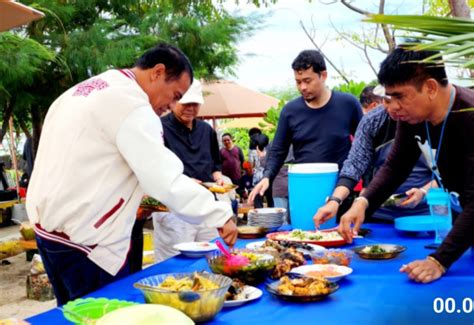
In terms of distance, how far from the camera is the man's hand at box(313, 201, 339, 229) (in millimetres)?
2432

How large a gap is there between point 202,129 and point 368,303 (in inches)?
97.8

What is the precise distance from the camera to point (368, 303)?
1.59 meters

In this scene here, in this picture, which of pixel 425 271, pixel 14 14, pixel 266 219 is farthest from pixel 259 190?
pixel 14 14

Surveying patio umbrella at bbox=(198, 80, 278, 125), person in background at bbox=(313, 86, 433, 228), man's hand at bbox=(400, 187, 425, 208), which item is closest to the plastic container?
person in background at bbox=(313, 86, 433, 228)

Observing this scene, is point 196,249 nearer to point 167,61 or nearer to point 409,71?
point 167,61

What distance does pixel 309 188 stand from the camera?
8.61 ft

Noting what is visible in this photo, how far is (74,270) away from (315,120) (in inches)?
72.5

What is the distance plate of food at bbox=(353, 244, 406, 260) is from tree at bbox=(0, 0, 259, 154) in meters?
4.15

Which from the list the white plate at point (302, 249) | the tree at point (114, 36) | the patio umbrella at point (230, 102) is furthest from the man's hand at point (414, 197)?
the patio umbrella at point (230, 102)

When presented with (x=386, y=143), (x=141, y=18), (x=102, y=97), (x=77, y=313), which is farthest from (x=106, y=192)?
(x=141, y=18)

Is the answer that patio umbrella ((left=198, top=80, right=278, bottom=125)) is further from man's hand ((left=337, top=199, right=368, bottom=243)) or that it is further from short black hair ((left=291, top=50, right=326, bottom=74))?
man's hand ((left=337, top=199, right=368, bottom=243))

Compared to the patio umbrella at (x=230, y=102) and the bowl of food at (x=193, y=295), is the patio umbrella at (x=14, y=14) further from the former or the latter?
the patio umbrella at (x=230, y=102)

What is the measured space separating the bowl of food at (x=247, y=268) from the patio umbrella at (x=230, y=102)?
335 inches

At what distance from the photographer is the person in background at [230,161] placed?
9570mm
